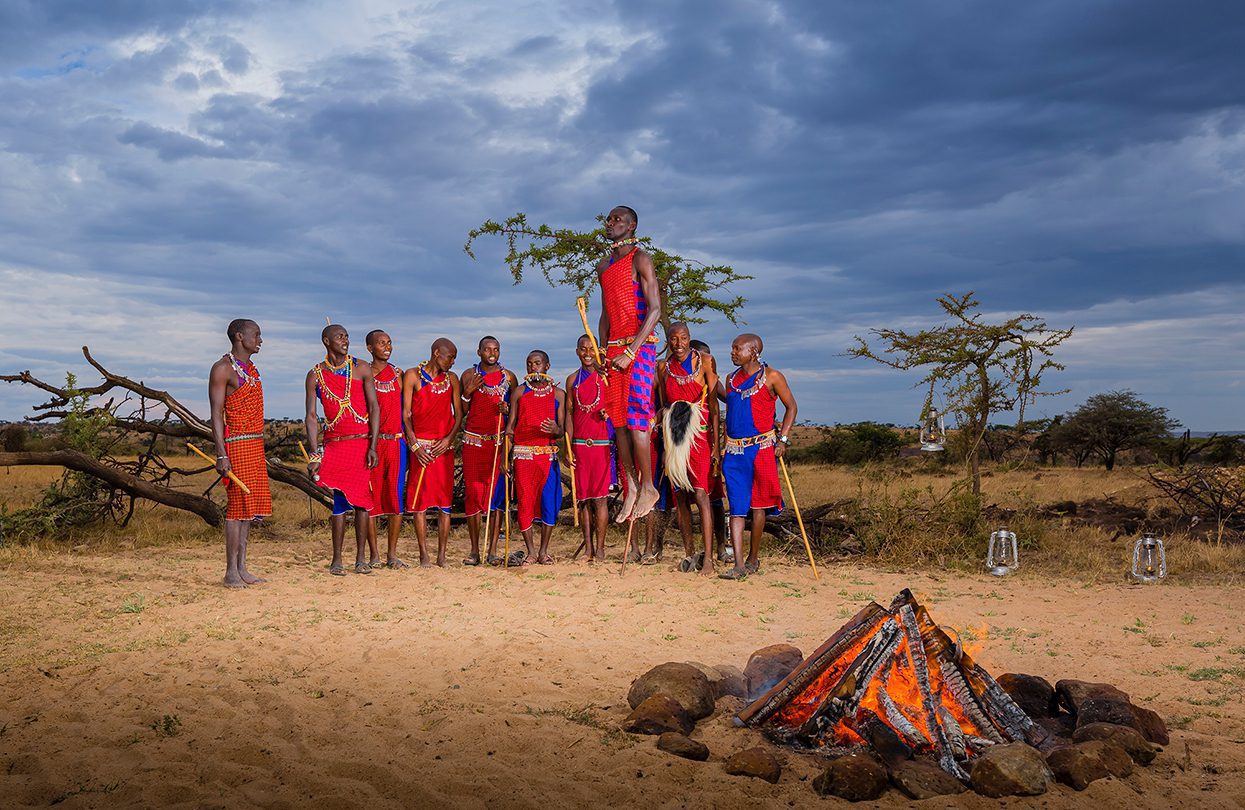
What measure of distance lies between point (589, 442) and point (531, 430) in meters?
0.63

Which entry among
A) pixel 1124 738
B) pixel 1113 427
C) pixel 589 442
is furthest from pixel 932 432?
pixel 1113 427

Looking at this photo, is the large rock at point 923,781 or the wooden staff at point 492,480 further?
the wooden staff at point 492,480

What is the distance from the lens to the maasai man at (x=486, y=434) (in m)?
9.89

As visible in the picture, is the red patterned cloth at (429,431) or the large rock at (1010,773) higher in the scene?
the red patterned cloth at (429,431)

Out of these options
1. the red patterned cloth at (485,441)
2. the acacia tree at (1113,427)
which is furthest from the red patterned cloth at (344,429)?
the acacia tree at (1113,427)

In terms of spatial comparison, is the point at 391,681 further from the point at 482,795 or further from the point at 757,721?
the point at 757,721

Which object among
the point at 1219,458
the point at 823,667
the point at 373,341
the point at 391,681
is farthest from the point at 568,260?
the point at 1219,458

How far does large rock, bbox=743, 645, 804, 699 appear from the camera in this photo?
534 centimetres

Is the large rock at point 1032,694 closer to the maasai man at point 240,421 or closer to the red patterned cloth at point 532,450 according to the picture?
the red patterned cloth at point 532,450

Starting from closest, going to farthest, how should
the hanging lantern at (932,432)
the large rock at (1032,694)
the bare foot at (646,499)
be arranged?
1. the large rock at (1032,694)
2. the bare foot at (646,499)
3. the hanging lantern at (932,432)

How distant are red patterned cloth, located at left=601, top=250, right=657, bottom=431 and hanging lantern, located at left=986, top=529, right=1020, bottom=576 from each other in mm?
3939

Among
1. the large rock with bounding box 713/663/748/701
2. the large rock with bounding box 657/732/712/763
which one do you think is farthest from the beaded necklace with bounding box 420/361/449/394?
the large rock with bounding box 657/732/712/763

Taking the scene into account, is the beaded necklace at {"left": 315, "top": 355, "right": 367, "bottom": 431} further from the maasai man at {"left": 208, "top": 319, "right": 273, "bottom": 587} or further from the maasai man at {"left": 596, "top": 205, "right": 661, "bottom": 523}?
the maasai man at {"left": 596, "top": 205, "right": 661, "bottom": 523}

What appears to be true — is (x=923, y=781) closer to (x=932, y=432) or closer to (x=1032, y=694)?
(x=1032, y=694)
